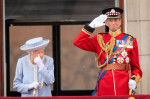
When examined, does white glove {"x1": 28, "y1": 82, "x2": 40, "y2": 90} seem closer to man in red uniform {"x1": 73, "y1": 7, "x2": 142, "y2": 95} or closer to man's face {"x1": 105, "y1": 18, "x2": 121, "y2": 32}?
man in red uniform {"x1": 73, "y1": 7, "x2": 142, "y2": 95}

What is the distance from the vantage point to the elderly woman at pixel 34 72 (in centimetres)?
578

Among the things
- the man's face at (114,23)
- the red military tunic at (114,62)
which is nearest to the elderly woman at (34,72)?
the red military tunic at (114,62)

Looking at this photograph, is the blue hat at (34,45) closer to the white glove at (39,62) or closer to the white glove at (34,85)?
the white glove at (39,62)

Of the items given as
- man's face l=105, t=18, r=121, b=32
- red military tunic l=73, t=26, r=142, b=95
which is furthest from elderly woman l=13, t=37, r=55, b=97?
man's face l=105, t=18, r=121, b=32

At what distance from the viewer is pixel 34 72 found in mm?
5891

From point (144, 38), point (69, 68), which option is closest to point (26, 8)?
point (69, 68)

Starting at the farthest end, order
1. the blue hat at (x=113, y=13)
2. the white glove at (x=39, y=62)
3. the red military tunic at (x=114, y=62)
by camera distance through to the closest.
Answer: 1. the blue hat at (x=113, y=13)
2. the red military tunic at (x=114, y=62)
3. the white glove at (x=39, y=62)

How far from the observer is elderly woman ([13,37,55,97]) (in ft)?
19.0

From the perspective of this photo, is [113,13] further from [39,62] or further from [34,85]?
[34,85]

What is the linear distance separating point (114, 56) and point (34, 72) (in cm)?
102

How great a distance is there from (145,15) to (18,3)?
2.31m

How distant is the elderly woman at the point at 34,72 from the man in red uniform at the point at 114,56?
1.70 ft

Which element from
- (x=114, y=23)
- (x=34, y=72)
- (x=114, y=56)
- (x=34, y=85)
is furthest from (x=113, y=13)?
(x=34, y=85)

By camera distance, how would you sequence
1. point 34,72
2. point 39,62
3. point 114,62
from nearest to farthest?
1. point 39,62
2. point 34,72
3. point 114,62
